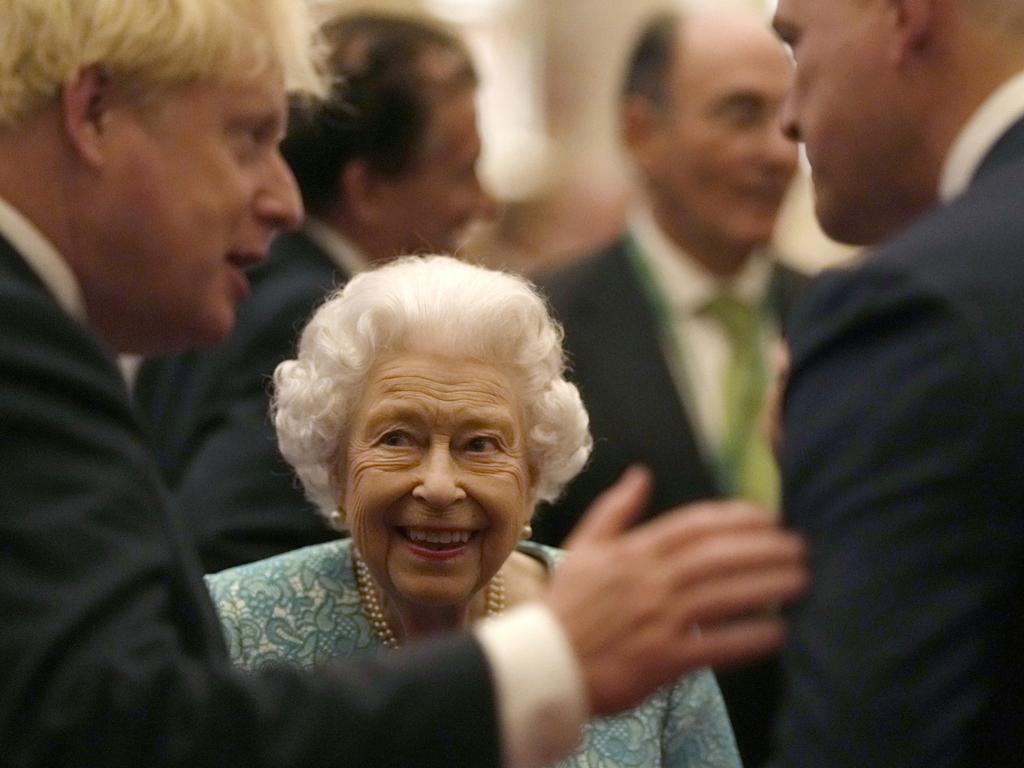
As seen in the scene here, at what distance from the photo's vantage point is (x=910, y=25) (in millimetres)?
1843

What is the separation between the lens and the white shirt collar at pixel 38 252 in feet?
6.71

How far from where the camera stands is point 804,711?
163 cm

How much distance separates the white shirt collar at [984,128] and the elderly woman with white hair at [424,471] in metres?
1.22

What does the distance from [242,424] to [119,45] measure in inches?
52.0

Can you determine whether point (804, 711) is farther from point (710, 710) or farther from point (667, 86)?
point (667, 86)

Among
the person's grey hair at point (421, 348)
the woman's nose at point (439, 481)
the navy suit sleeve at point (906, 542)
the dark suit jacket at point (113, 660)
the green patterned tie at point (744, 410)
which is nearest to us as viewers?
the navy suit sleeve at point (906, 542)

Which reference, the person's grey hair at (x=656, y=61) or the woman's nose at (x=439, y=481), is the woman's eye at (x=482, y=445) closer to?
the woman's nose at (x=439, y=481)

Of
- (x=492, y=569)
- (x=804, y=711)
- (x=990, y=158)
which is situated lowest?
(x=492, y=569)

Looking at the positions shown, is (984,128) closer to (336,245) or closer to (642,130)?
(336,245)

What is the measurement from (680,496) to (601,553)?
2.06m

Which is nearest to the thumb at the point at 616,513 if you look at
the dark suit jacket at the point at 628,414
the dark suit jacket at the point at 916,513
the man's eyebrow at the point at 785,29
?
the dark suit jacket at the point at 916,513

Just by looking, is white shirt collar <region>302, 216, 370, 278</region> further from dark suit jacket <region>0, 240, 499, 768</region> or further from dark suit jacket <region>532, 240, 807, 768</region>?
dark suit jacket <region>0, 240, 499, 768</region>

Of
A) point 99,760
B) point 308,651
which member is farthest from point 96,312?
point 308,651

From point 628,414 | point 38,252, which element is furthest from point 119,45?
point 628,414
